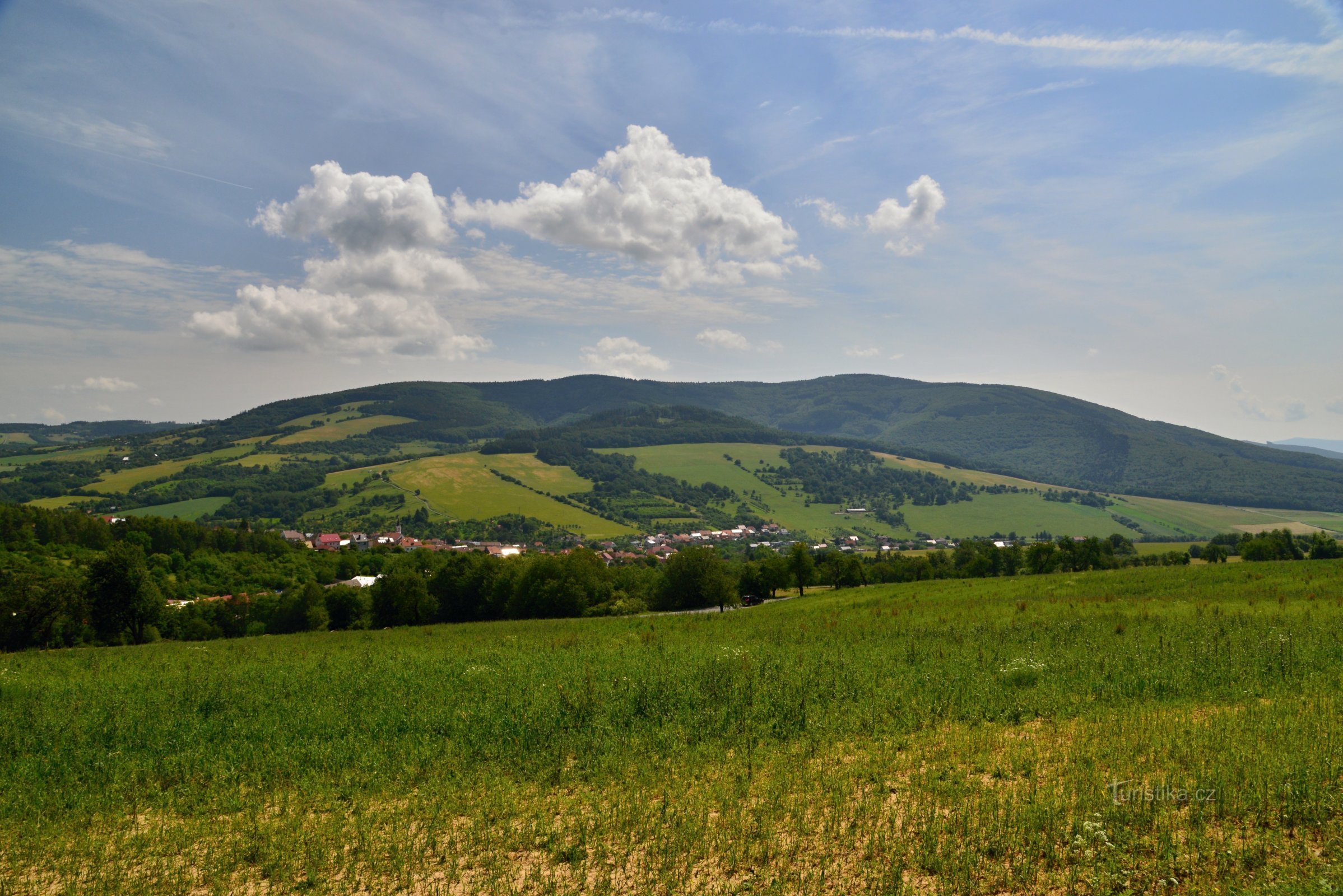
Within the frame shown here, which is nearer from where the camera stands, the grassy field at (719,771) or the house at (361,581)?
the grassy field at (719,771)

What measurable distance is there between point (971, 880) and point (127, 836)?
1104cm

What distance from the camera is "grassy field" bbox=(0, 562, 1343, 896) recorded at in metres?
6.87

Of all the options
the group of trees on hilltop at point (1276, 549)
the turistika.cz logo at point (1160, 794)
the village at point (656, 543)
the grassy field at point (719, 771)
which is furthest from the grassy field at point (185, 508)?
the group of trees on hilltop at point (1276, 549)

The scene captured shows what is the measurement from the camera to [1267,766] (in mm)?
7828

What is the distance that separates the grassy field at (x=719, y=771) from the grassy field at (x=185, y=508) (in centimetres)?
17720

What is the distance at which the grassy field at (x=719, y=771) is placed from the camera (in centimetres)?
Answer: 687

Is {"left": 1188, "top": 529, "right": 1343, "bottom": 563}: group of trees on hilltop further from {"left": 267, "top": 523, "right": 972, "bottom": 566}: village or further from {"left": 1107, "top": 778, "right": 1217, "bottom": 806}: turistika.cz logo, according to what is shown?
{"left": 1107, "top": 778, "right": 1217, "bottom": 806}: turistika.cz logo

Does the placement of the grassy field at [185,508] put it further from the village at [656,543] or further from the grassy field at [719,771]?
the grassy field at [719,771]

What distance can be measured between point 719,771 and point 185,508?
212589 mm

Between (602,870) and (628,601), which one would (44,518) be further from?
(602,870)

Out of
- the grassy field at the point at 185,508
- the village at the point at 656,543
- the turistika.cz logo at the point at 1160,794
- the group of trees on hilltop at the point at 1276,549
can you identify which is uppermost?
the turistika.cz logo at the point at 1160,794

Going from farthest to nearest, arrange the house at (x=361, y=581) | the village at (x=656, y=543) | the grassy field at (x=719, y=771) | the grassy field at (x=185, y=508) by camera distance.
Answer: the grassy field at (x=185, y=508)
the village at (x=656, y=543)
the house at (x=361, y=581)
the grassy field at (x=719, y=771)

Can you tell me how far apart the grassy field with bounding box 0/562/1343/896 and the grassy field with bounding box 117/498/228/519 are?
6976 inches

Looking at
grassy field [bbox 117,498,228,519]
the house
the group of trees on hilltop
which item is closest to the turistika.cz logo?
the group of trees on hilltop
